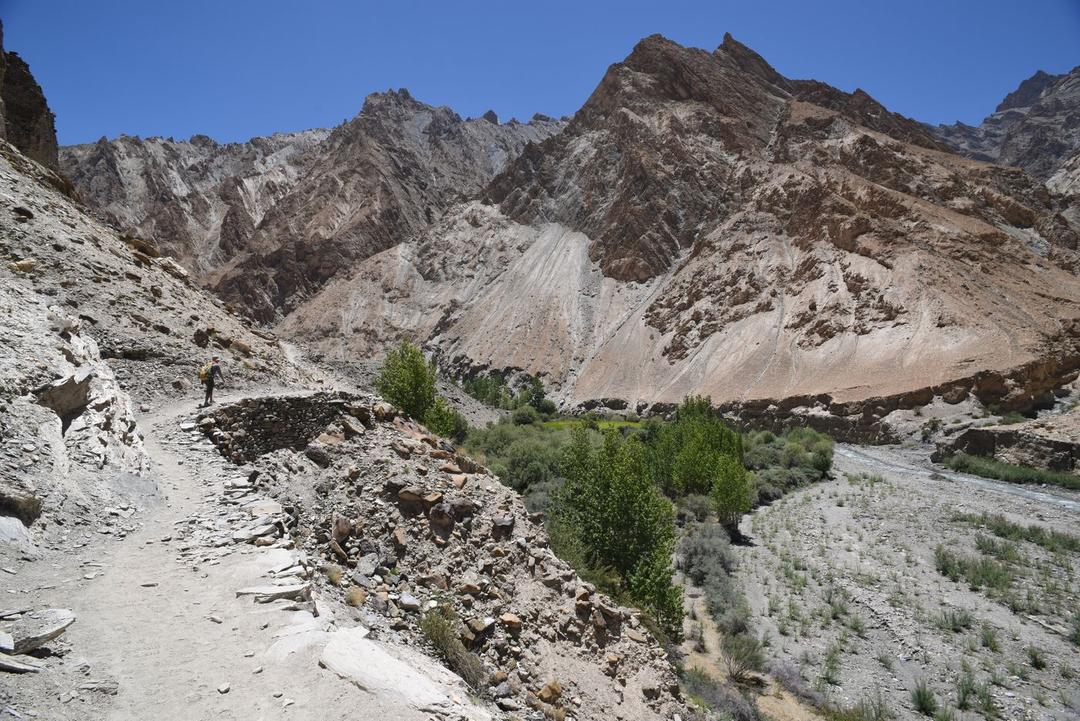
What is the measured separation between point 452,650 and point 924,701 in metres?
11.9

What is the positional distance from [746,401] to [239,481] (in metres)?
55.0

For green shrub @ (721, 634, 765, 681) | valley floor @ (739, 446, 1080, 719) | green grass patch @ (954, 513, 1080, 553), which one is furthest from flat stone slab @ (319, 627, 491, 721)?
green grass patch @ (954, 513, 1080, 553)

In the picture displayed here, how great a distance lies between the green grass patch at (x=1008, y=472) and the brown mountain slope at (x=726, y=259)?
34.1ft

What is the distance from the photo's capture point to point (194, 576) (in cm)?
607

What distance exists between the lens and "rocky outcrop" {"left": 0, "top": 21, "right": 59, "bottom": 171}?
30.1m

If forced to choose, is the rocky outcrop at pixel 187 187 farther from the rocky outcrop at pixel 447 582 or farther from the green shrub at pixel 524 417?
the rocky outcrop at pixel 447 582

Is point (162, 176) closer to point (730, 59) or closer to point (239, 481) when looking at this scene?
point (730, 59)

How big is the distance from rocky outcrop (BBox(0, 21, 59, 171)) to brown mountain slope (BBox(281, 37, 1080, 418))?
178 feet

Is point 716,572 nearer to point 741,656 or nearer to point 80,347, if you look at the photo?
point 741,656

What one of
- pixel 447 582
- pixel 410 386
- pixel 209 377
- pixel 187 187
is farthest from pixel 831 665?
pixel 187 187

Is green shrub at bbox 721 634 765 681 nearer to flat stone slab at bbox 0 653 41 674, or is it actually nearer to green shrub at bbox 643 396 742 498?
flat stone slab at bbox 0 653 41 674

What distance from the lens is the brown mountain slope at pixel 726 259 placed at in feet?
186

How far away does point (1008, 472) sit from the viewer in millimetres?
35031

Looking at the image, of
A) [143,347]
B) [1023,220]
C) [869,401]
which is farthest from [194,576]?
[1023,220]
